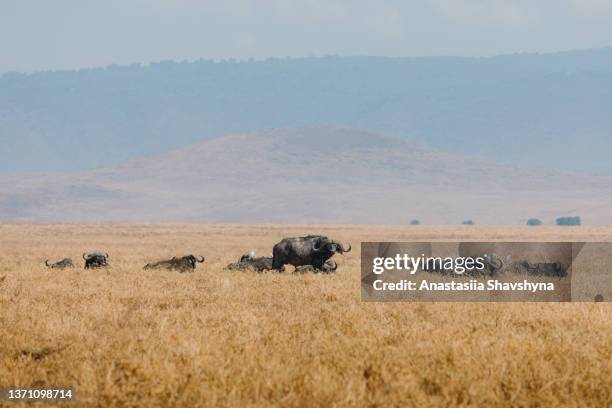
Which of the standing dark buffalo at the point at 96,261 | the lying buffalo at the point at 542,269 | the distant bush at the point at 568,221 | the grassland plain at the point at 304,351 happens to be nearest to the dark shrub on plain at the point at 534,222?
the distant bush at the point at 568,221

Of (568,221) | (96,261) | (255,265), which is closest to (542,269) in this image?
(255,265)

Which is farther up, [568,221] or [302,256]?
[568,221]

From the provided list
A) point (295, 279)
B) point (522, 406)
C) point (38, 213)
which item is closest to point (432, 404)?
point (522, 406)

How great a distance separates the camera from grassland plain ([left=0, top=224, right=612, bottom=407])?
→ 29.2 feet

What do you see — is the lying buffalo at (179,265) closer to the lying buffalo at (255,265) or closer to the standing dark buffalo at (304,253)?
the lying buffalo at (255,265)

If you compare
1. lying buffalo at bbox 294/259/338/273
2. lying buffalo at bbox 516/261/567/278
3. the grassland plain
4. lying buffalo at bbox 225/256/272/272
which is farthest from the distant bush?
the grassland plain

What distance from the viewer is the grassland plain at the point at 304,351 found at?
29.2ft

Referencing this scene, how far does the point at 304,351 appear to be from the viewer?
10562 millimetres

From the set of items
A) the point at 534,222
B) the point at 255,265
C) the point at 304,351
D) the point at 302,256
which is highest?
the point at 534,222

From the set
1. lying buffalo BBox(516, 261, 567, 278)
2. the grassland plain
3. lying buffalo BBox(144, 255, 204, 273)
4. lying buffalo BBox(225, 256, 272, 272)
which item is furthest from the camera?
lying buffalo BBox(225, 256, 272, 272)

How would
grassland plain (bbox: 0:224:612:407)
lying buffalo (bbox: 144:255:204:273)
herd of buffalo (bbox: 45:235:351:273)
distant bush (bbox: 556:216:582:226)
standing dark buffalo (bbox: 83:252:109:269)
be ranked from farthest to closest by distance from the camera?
distant bush (bbox: 556:216:582:226), standing dark buffalo (bbox: 83:252:109:269), lying buffalo (bbox: 144:255:204:273), herd of buffalo (bbox: 45:235:351:273), grassland plain (bbox: 0:224:612:407)

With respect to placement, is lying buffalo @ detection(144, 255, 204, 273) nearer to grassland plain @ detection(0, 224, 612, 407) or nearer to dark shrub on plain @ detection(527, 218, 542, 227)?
grassland plain @ detection(0, 224, 612, 407)

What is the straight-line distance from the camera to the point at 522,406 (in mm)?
8711

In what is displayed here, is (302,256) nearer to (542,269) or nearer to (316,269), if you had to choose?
(316,269)
